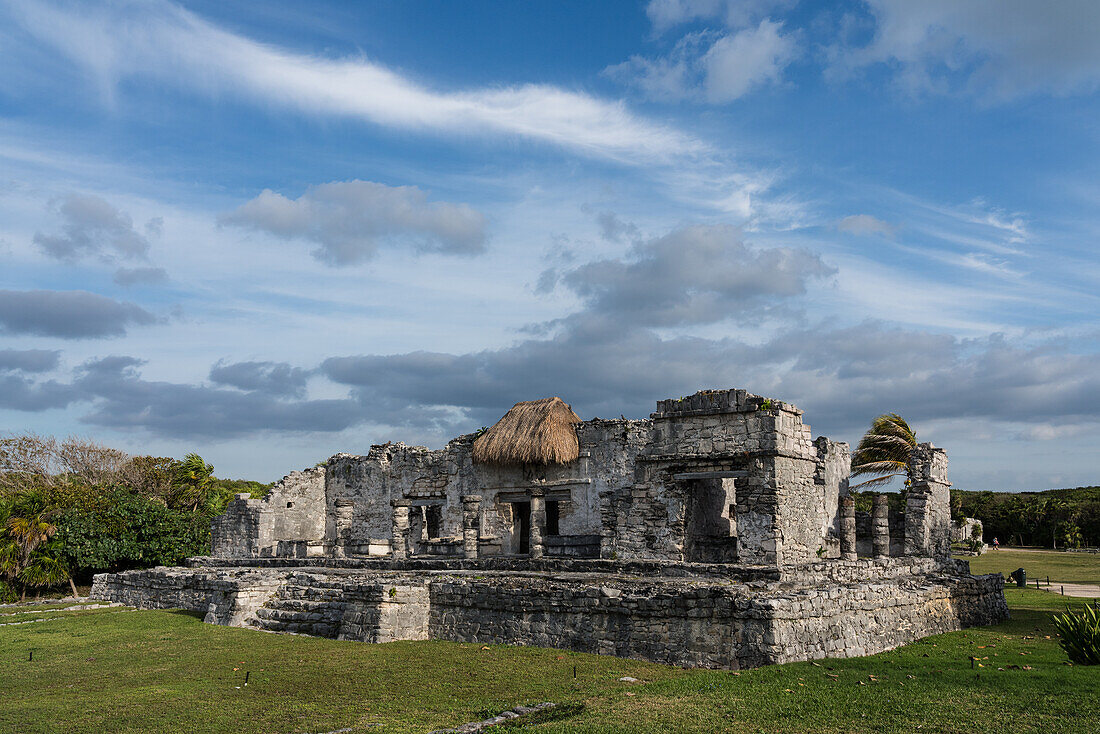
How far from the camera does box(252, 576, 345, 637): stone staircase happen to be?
10859 millimetres

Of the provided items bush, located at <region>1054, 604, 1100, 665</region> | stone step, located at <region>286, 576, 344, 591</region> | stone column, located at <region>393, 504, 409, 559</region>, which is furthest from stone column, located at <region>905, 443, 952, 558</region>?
stone step, located at <region>286, 576, 344, 591</region>

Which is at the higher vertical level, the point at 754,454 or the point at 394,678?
the point at 754,454

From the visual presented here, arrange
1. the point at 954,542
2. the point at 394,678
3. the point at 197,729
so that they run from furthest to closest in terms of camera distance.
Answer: the point at 954,542, the point at 394,678, the point at 197,729

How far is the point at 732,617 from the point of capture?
799 cm

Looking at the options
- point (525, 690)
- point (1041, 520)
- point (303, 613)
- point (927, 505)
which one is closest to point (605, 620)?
point (525, 690)

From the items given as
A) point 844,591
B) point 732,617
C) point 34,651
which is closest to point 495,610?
point 732,617

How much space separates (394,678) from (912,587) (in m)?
6.24

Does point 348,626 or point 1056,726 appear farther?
point 348,626

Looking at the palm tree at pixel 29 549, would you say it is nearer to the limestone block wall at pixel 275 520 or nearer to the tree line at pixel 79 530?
the tree line at pixel 79 530

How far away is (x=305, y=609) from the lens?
11.4 metres

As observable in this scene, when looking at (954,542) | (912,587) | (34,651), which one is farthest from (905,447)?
(34,651)

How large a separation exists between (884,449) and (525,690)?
1950cm

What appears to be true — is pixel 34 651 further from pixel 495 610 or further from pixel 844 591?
pixel 844 591

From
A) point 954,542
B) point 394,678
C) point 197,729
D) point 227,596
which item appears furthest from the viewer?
point 954,542
